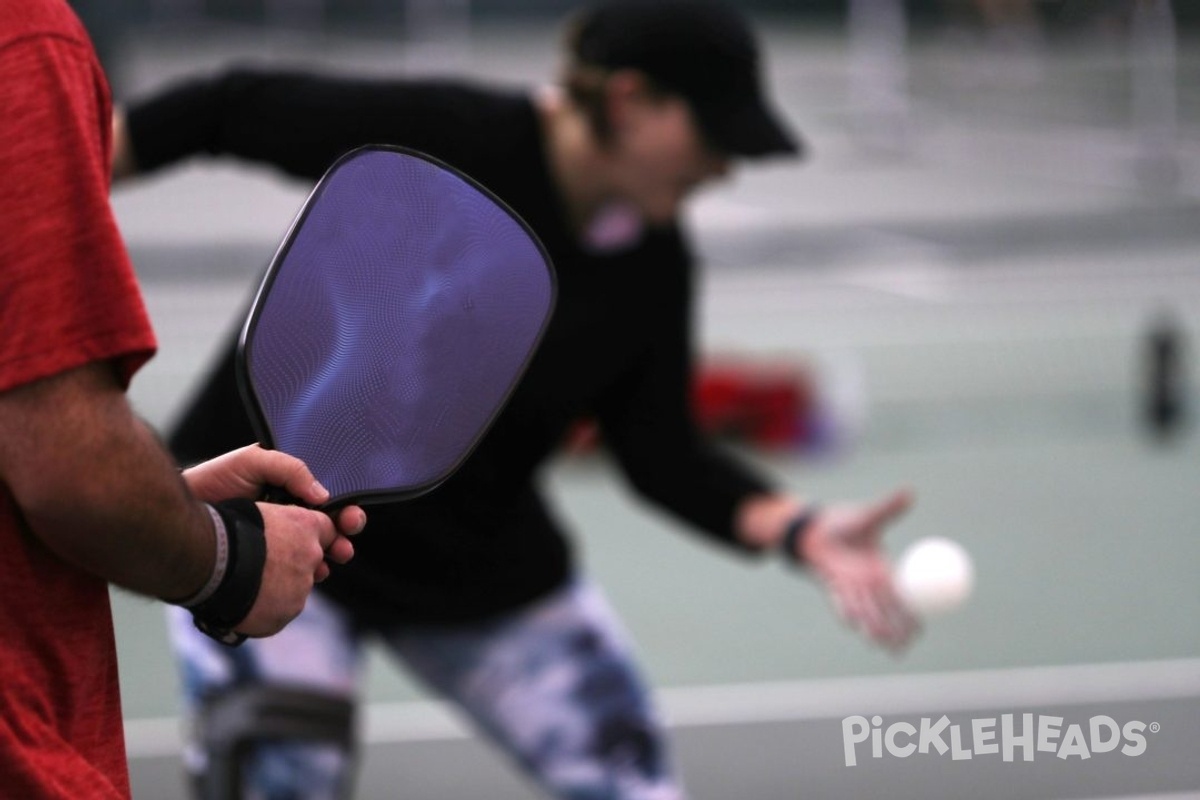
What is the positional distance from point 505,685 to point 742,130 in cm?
104

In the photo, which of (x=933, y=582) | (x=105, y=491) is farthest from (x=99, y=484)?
(x=933, y=582)

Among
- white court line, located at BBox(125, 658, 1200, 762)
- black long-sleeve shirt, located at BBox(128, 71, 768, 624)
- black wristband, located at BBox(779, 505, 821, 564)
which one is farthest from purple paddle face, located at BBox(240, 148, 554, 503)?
white court line, located at BBox(125, 658, 1200, 762)

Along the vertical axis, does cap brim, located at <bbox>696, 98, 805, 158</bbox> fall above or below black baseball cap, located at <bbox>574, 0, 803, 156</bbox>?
below

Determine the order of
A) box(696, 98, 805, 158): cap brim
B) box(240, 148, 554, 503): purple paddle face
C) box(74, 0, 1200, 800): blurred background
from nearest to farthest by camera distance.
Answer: box(240, 148, 554, 503): purple paddle face < box(696, 98, 805, 158): cap brim < box(74, 0, 1200, 800): blurred background

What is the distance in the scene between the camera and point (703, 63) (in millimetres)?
3227

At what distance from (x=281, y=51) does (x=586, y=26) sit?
78.2 ft

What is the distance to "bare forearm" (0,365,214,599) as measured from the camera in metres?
1.48

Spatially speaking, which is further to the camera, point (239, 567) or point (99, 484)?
point (239, 567)

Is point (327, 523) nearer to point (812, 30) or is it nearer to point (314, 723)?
point (314, 723)

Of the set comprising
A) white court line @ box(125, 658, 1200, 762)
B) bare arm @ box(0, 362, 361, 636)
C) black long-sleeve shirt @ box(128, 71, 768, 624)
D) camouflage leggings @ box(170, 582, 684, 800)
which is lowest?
white court line @ box(125, 658, 1200, 762)

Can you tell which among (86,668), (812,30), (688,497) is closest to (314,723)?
(688,497)

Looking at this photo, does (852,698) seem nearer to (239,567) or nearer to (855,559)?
(855,559)

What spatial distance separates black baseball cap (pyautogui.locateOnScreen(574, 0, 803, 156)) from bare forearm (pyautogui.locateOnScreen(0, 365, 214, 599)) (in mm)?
1789

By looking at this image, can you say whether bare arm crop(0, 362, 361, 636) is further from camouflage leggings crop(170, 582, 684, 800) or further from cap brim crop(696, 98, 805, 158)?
cap brim crop(696, 98, 805, 158)
